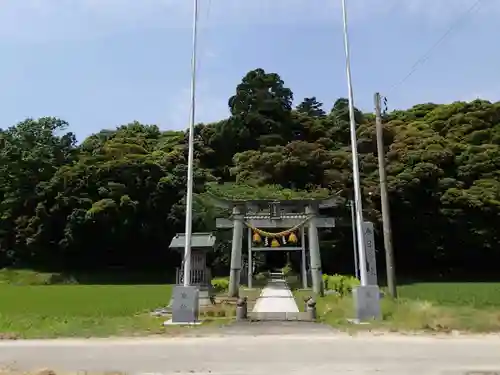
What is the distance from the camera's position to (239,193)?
4172 cm

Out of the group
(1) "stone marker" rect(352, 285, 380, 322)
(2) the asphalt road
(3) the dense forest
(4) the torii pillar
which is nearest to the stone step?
(1) "stone marker" rect(352, 285, 380, 322)

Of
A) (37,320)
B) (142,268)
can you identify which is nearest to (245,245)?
(142,268)

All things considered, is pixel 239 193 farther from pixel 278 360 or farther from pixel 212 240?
pixel 278 360

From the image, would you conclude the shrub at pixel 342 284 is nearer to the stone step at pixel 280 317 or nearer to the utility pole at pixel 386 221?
the utility pole at pixel 386 221

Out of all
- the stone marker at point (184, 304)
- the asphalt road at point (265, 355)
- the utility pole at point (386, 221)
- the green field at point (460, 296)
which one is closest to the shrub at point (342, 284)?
the green field at point (460, 296)

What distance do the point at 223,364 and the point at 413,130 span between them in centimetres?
5423

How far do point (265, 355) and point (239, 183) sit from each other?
137ft

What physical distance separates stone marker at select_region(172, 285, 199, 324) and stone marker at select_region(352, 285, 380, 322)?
4.47 meters

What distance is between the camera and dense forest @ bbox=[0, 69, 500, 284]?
158ft

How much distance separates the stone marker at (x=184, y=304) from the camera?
1407 centimetres

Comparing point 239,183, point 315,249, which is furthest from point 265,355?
point 239,183

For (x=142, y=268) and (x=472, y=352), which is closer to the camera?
(x=472, y=352)

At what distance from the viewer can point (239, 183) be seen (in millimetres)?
50469

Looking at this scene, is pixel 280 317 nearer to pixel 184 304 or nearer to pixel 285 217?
pixel 184 304
